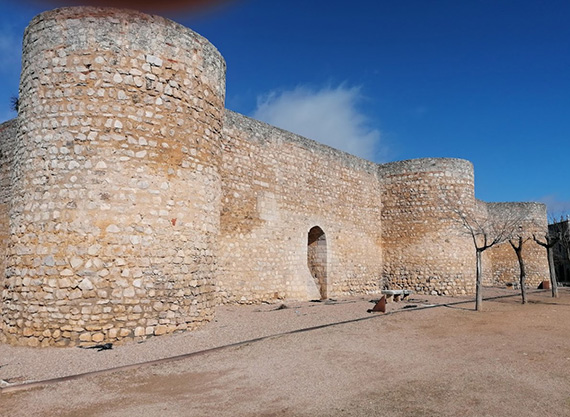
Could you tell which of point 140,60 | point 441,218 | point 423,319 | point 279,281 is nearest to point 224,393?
point 140,60

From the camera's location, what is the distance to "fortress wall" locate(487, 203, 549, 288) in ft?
77.7

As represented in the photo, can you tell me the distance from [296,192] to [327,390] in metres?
A: 10.1

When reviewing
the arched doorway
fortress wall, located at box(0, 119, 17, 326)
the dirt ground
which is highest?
fortress wall, located at box(0, 119, 17, 326)

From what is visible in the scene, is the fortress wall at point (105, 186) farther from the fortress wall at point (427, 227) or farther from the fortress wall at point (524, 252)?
the fortress wall at point (524, 252)

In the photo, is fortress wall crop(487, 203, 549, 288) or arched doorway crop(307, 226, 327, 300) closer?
arched doorway crop(307, 226, 327, 300)

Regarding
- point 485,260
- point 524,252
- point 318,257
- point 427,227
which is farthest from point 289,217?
point 524,252

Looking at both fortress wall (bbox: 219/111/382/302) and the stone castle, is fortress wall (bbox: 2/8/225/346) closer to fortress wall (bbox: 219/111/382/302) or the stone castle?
the stone castle

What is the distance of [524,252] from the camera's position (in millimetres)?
24391

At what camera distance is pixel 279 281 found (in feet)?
42.3

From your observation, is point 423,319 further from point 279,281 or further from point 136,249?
point 136,249

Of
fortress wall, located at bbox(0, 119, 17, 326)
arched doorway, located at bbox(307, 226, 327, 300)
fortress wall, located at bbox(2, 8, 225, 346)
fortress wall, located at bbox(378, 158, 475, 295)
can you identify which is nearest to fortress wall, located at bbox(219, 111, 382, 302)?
arched doorway, located at bbox(307, 226, 327, 300)

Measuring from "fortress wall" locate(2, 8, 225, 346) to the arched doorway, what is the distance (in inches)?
315

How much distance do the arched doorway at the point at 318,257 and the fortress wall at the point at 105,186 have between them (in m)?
7.99

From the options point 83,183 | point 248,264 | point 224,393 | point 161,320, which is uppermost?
point 83,183
